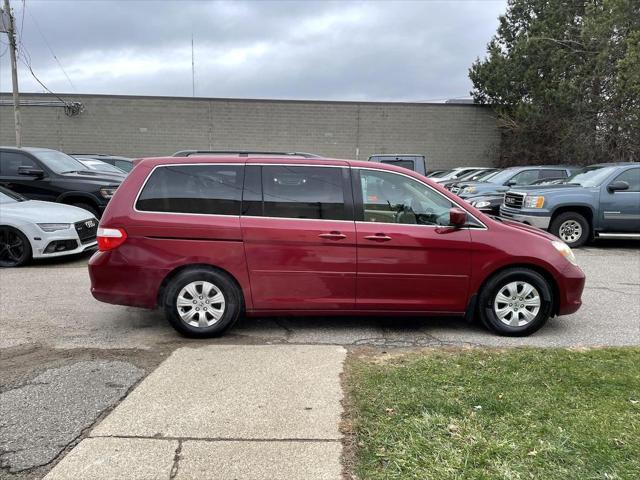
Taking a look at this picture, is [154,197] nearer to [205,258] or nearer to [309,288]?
[205,258]

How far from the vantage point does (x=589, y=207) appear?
10.3m

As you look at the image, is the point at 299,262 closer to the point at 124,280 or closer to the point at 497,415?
the point at 124,280

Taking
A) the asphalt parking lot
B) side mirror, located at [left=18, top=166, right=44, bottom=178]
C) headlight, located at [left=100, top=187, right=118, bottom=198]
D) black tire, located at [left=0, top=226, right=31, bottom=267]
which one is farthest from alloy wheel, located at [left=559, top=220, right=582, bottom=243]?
side mirror, located at [left=18, top=166, right=44, bottom=178]

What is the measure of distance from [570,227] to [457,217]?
6.83 m

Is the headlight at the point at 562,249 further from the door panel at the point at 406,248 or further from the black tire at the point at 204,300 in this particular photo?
the black tire at the point at 204,300

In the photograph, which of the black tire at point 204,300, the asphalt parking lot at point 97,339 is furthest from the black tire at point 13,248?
the black tire at point 204,300

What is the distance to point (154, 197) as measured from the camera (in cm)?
491

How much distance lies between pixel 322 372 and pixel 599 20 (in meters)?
19.7

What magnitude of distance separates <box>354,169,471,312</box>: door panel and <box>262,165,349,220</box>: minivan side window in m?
0.21

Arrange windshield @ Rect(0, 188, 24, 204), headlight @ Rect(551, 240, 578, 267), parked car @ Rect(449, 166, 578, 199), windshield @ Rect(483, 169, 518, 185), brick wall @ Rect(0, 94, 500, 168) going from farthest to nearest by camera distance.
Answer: brick wall @ Rect(0, 94, 500, 168) → windshield @ Rect(483, 169, 518, 185) → parked car @ Rect(449, 166, 578, 199) → windshield @ Rect(0, 188, 24, 204) → headlight @ Rect(551, 240, 578, 267)

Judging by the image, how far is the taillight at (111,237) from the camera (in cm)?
482

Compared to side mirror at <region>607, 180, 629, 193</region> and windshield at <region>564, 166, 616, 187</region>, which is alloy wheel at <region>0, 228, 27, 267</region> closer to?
windshield at <region>564, 166, 616, 187</region>

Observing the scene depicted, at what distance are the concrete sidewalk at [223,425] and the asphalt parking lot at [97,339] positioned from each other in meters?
0.22

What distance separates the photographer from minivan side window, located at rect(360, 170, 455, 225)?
16.2ft
